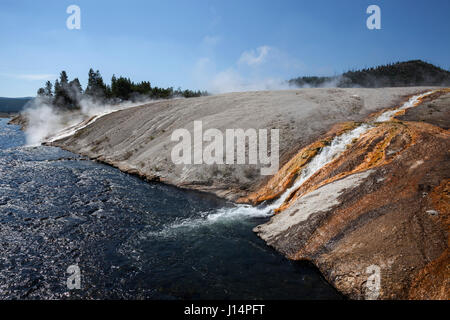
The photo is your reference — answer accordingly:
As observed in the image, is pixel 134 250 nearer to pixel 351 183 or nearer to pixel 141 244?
pixel 141 244

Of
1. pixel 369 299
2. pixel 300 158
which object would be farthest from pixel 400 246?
pixel 300 158

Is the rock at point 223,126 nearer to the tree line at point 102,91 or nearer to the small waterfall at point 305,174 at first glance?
the small waterfall at point 305,174

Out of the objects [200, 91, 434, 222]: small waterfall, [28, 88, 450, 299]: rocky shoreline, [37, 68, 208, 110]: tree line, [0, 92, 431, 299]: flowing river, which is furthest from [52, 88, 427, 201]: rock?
[37, 68, 208, 110]: tree line

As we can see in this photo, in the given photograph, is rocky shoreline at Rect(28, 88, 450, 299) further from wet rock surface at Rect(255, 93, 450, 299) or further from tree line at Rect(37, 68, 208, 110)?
tree line at Rect(37, 68, 208, 110)

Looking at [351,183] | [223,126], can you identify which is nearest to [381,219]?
[351,183]

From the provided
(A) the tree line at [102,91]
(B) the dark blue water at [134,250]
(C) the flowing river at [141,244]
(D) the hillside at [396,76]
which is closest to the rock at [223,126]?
(C) the flowing river at [141,244]
